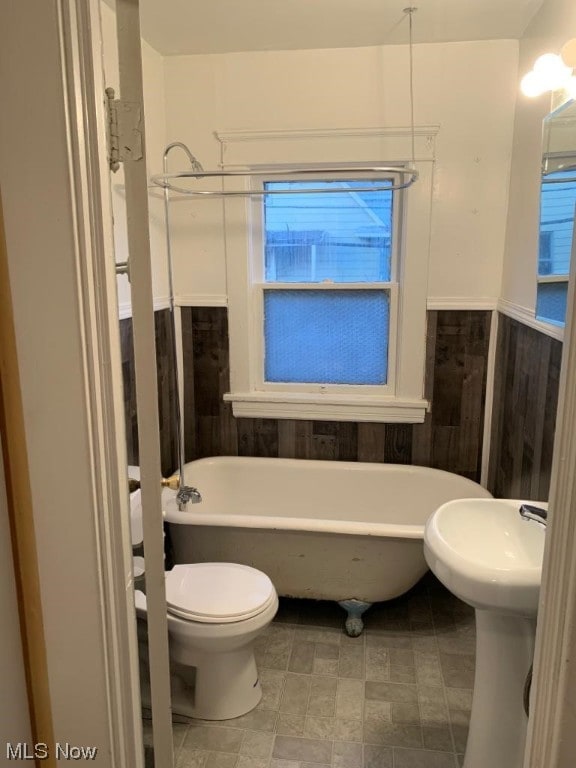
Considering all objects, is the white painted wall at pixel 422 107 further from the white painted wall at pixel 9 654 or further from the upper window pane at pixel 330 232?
the white painted wall at pixel 9 654

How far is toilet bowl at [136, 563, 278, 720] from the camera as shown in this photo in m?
1.77

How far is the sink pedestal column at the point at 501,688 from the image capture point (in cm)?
143

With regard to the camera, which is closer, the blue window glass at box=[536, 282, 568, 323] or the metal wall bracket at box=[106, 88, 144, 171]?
the metal wall bracket at box=[106, 88, 144, 171]

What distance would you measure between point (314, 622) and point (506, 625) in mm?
1183

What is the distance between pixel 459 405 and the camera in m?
2.86

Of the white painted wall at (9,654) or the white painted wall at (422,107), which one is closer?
the white painted wall at (9,654)

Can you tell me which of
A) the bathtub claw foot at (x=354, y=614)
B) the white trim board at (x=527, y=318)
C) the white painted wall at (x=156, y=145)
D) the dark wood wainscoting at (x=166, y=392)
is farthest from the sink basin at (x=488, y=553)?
the white painted wall at (x=156, y=145)

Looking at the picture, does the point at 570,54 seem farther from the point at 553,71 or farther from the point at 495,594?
the point at 495,594

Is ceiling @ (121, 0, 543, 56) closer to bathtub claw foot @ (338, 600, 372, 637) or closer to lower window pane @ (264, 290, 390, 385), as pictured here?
lower window pane @ (264, 290, 390, 385)

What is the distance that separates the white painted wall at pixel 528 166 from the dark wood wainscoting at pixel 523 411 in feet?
0.58

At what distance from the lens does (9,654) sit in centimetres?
99

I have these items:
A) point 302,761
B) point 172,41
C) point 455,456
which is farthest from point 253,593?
point 172,41

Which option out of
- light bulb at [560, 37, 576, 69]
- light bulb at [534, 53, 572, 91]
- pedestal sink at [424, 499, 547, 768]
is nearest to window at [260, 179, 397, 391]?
light bulb at [534, 53, 572, 91]

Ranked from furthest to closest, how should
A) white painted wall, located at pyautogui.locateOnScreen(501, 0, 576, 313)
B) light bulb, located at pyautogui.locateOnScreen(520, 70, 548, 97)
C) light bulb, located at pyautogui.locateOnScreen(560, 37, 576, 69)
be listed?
white painted wall, located at pyautogui.locateOnScreen(501, 0, 576, 313) → light bulb, located at pyautogui.locateOnScreen(520, 70, 548, 97) → light bulb, located at pyautogui.locateOnScreen(560, 37, 576, 69)
